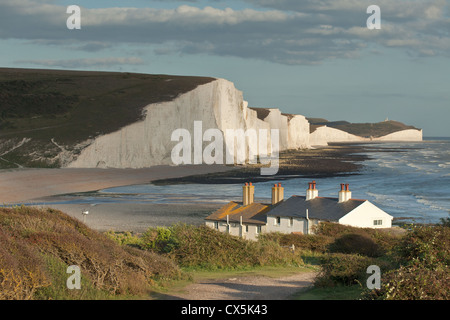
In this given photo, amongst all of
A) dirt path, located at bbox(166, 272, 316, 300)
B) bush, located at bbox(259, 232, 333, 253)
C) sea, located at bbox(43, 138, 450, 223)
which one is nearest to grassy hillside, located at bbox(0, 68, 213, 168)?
sea, located at bbox(43, 138, 450, 223)

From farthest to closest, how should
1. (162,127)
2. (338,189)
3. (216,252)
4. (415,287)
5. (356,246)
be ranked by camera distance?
(162,127) < (338,189) < (356,246) < (216,252) < (415,287)

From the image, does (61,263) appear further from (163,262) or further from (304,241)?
(304,241)

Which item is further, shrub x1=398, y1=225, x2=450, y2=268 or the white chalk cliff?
the white chalk cliff

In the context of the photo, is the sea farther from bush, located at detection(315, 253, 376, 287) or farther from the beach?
bush, located at detection(315, 253, 376, 287)

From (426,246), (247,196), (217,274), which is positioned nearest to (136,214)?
(247,196)

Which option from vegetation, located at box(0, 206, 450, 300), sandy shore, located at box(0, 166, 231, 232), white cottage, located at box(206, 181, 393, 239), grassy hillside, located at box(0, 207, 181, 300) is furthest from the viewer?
sandy shore, located at box(0, 166, 231, 232)

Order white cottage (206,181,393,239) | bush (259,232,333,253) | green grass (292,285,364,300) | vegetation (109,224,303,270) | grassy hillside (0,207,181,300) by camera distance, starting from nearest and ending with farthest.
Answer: grassy hillside (0,207,181,300) → green grass (292,285,364,300) → vegetation (109,224,303,270) → bush (259,232,333,253) → white cottage (206,181,393,239)

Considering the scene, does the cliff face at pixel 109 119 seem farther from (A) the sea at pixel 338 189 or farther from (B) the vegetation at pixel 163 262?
(B) the vegetation at pixel 163 262

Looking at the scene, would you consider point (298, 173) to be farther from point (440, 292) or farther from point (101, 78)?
point (440, 292)
